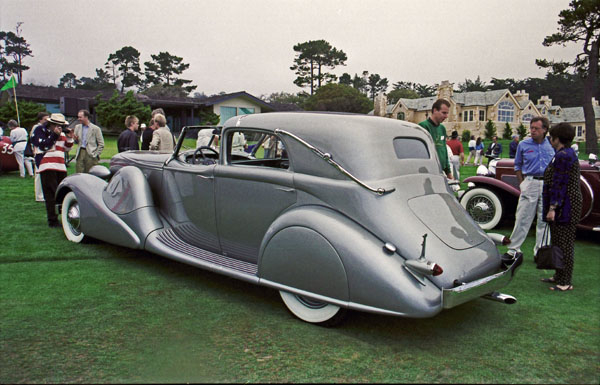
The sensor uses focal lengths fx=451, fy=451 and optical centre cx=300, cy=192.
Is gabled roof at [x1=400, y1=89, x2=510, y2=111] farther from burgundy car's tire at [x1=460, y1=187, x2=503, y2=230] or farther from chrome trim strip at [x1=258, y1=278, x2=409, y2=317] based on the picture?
chrome trim strip at [x1=258, y1=278, x2=409, y2=317]

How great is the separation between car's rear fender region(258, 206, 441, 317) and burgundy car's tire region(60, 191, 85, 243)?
11.1 feet

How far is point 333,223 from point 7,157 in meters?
13.2

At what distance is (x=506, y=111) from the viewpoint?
199 feet

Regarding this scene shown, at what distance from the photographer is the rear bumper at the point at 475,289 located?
9.69 feet

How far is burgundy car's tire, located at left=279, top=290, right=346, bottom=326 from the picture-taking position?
129 inches

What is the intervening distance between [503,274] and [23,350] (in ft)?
11.0

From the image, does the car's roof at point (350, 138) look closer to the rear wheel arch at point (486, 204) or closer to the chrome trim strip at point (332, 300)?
the chrome trim strip at point (332, 300)

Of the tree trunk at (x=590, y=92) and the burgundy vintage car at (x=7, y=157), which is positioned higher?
the tree trunk at (x=590, y=92)

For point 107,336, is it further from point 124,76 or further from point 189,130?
point 124,76

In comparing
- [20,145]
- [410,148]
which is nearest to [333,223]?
[410,148]

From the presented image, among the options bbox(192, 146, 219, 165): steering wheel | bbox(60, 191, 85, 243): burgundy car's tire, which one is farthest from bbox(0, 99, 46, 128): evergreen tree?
bbox(192, 146, 219, 165): steering wheel

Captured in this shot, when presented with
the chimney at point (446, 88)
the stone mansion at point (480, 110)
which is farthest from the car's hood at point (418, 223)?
the chimney at point (446, 88)

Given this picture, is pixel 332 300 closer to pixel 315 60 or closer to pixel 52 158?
pixel 52 158

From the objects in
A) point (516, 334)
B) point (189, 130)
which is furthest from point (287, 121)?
point (516, 334)
